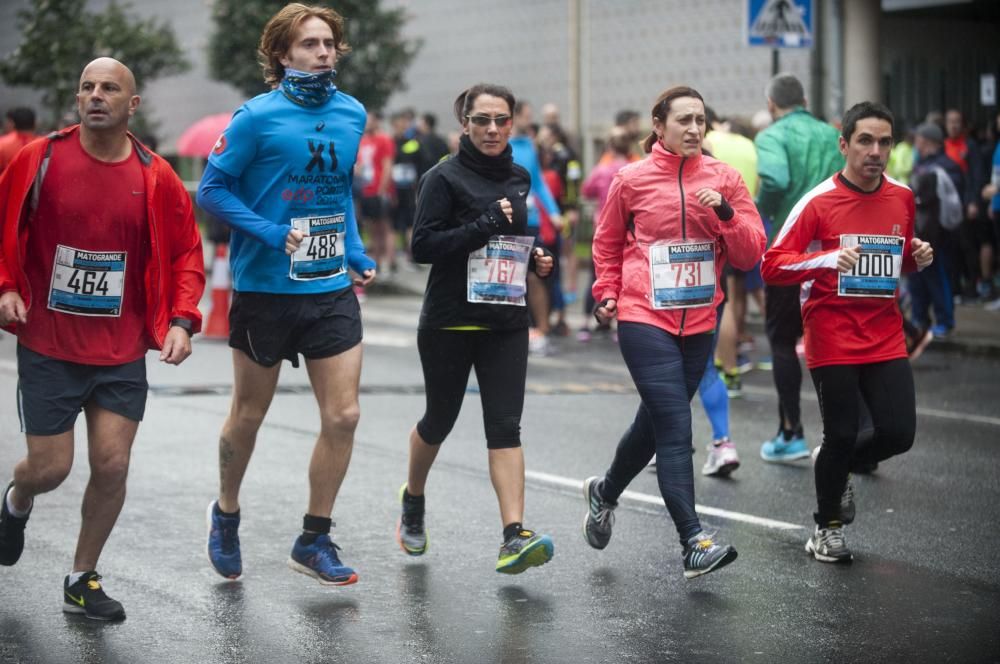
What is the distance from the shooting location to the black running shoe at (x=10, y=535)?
19.7 feet

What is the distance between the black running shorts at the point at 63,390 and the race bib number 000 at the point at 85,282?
189 mm

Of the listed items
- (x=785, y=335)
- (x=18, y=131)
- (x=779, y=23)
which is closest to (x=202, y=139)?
(x=18, y=131)

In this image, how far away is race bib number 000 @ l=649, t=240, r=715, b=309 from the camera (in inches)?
253

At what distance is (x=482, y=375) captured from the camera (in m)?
6.55

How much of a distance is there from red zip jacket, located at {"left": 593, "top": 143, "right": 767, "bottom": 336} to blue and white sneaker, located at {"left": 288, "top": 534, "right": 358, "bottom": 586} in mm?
1437

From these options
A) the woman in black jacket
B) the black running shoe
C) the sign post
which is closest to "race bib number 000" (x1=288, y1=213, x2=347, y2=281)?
the woman in black jacket

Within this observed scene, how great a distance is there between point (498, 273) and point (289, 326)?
861mm

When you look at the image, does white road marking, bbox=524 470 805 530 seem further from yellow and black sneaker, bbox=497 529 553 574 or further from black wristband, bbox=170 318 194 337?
black wristband, bbox=170 318 194 337

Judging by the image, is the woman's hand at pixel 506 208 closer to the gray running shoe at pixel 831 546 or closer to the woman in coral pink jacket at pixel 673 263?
the woman in coral pink jacket at pixel 673 263

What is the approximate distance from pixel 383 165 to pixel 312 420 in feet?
37.0

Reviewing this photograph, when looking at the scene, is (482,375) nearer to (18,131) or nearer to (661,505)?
(661,505)

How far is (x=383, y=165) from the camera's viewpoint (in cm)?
2127

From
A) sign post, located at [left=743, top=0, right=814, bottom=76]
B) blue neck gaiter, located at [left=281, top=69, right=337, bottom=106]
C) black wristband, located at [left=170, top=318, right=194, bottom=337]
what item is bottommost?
black wristband, located at [left=170, top=318, right=194, bottom=337]

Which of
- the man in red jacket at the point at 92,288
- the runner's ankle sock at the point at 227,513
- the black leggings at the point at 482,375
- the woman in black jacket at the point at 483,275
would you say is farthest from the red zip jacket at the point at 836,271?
the man in red jacket at the point at 92,288
